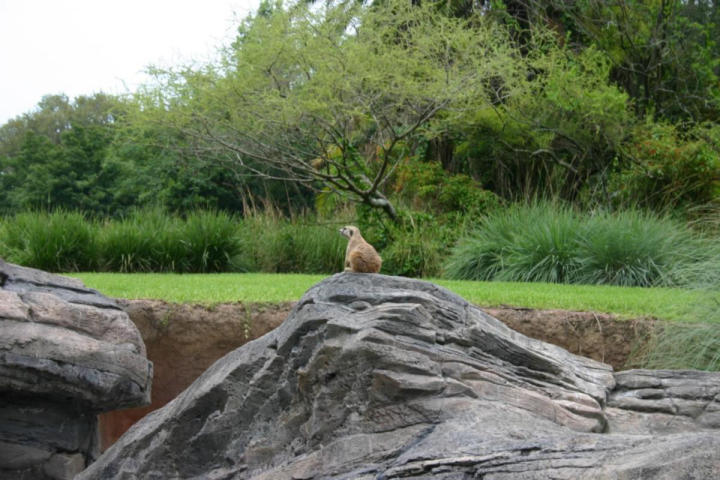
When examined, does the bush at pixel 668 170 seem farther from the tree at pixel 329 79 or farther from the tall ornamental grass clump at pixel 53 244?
the tall ornamental grass clump at pixel 53 244

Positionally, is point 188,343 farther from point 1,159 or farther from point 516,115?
point 1,159

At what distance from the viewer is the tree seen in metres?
11.1

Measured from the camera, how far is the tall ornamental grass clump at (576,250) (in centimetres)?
934

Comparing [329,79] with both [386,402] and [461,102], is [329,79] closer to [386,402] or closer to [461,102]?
[461,102]

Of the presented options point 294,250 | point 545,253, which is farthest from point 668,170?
point 294,250

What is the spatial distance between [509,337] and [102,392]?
2720 millimetres

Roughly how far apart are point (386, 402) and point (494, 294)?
386cm

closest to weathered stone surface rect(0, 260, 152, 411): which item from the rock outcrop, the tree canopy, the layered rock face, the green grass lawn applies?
the layered rock face

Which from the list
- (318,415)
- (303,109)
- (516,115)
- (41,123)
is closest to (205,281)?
(303,109)

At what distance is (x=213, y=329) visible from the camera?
6.28 metres

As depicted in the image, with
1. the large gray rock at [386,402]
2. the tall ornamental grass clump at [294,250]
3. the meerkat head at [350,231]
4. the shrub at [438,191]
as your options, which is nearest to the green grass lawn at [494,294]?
the meerkat head at [350,231]

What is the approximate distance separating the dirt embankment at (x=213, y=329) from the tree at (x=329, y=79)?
5.36m

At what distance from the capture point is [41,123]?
3369cm

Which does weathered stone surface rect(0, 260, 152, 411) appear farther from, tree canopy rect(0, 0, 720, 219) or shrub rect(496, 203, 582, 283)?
tree canopy rect(0, 0, 720, 219)
